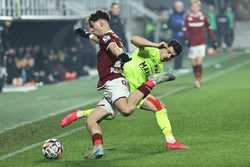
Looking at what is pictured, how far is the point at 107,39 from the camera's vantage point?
43.3 ft

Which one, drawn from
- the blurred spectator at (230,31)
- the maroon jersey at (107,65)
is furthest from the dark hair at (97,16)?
the blurred spectator at (230,31)

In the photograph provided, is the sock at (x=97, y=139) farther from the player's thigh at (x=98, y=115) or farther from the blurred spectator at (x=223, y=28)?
the blurred spectator at (x=223, y=28)

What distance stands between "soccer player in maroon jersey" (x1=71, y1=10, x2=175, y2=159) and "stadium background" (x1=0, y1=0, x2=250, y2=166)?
462 mm

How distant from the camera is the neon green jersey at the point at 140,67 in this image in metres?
14.5

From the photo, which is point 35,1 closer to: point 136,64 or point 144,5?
point 144,5

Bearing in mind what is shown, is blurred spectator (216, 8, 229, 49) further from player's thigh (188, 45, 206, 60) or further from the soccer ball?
the soccer ball

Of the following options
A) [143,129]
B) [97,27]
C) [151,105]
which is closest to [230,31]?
[143,129]

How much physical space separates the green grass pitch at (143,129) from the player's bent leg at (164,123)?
184 mm

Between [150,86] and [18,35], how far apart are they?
2084cm

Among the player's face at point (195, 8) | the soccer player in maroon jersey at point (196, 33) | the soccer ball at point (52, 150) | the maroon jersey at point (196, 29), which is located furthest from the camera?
the maroon jersey at point (196, 29)

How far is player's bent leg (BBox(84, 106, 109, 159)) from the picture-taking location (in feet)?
43.7

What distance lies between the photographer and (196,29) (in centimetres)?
2816

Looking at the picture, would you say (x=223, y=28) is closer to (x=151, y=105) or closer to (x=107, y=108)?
(x=151, y=105)

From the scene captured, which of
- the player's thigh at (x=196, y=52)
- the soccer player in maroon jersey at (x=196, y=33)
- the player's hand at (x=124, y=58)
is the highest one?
the player's hand at (x=124, y=58)
